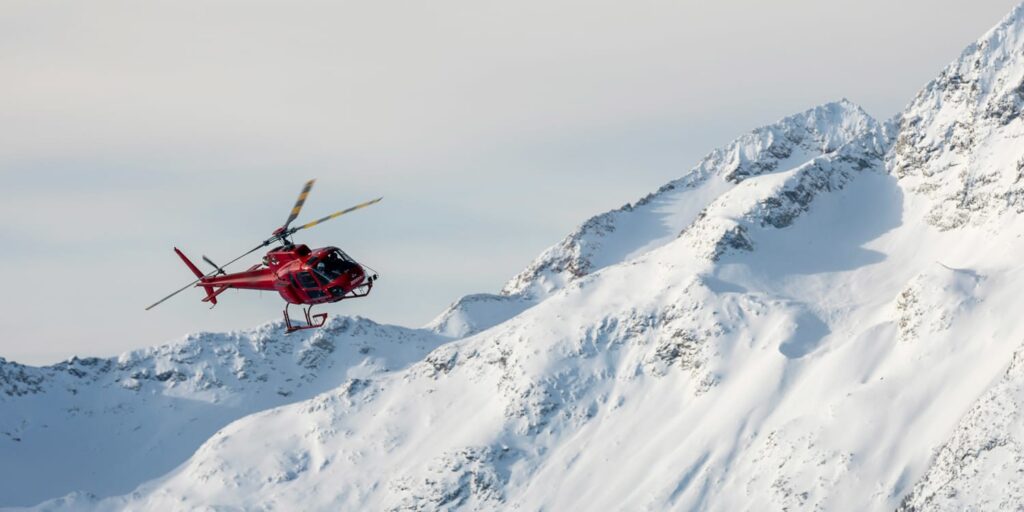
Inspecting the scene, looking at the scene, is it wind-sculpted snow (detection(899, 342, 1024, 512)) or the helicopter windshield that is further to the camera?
wind-sculpted snow (detection(899, 342, 1024, 512))

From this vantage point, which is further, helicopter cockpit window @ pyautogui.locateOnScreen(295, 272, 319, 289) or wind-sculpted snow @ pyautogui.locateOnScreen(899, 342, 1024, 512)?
wind-sculpted snow @ pyautogui.locateOnScreen(899, 342, 1024, 512)

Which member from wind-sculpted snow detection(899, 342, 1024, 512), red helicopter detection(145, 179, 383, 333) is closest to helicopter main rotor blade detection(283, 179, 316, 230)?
red helicopter detection(145, 179, 383, 333)

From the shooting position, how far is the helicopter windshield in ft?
230

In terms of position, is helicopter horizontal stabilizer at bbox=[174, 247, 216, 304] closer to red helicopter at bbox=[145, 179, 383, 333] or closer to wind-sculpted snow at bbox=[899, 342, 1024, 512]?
red helicopter at bbox=[145, 179, 383, 333]

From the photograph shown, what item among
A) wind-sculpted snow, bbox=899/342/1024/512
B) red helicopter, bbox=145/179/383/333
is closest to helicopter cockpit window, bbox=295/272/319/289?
red helicopter, bbox=145/179/383/333

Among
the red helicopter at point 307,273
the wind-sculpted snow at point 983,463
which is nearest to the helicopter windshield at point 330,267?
the red helicopter at point 307,273

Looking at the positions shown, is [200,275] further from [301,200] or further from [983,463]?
[983,463]

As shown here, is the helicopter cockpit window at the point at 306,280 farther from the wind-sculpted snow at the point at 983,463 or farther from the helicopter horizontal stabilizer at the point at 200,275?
the wind-sculpted snow at the point at 983,463

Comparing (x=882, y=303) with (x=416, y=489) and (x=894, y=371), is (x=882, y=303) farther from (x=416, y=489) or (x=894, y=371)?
(x=416, y=489)

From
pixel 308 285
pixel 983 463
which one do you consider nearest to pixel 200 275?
pixel 308 285

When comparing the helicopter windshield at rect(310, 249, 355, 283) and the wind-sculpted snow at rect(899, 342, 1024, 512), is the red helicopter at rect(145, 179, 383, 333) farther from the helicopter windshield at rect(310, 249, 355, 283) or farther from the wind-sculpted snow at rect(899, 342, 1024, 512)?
the wind-sculpted snow at rect(899, 342, 1024, 512)

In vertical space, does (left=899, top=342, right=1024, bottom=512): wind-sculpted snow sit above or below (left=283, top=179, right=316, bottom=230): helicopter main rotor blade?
below

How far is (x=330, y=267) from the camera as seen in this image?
70312mm

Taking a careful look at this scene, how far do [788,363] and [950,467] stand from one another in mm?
40212
